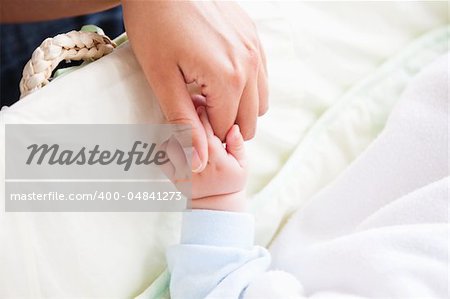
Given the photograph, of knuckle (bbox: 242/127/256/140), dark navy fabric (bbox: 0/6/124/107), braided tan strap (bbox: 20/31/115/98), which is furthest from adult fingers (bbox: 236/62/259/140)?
dark navy fabric (bbox: 0/6/124/107)

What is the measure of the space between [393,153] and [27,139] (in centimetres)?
A: 49

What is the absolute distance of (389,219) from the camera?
2.67 ft

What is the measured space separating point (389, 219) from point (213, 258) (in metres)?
0.23

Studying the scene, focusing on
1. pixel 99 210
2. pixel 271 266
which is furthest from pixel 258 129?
pixel 99 210

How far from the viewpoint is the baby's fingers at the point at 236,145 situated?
2.41 ft

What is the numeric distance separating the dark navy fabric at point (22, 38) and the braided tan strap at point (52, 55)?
Result: 0.32 metres

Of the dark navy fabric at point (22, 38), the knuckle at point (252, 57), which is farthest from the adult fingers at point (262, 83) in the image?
the dark navy fabric at point (22, 38)

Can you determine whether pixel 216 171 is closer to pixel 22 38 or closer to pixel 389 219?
pixel 389 219

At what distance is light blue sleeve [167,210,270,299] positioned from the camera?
73cm
